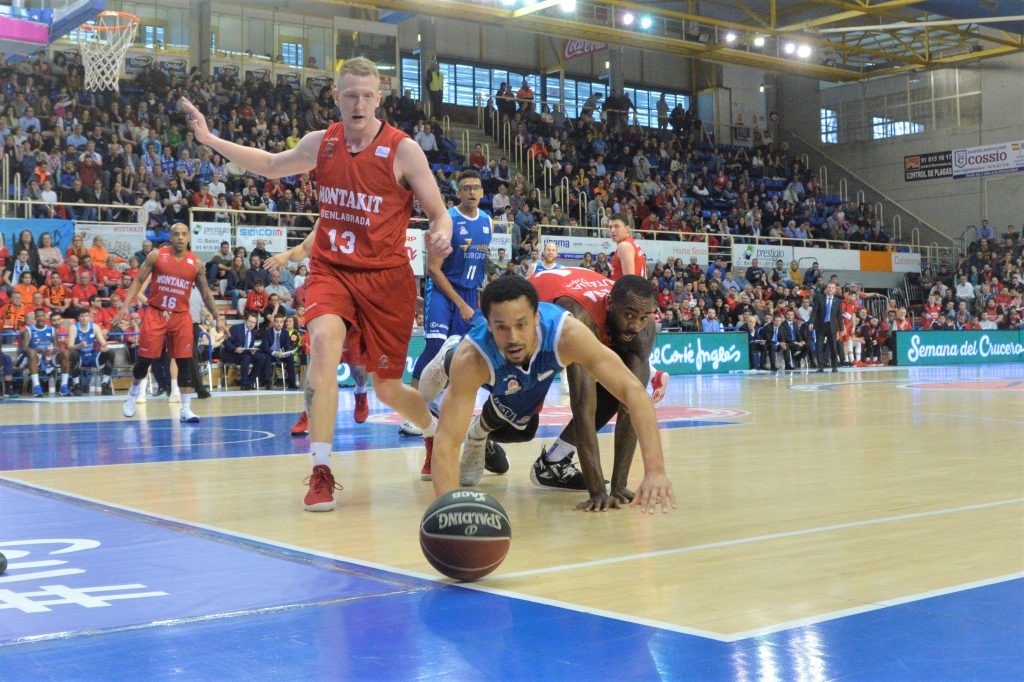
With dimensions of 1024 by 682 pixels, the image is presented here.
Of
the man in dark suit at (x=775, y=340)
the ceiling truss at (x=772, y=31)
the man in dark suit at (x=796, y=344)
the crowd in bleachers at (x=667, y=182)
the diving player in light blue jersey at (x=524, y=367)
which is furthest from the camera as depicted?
the crowd in bleachers at (x=667, y=182)

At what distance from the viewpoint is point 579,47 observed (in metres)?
35.2

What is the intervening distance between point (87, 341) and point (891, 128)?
1292 inches

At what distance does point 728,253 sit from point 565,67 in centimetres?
1126

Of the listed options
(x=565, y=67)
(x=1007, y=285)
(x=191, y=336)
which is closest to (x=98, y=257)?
(x=191, y=336)

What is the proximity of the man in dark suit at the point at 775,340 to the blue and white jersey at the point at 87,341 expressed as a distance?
1469 centimetres

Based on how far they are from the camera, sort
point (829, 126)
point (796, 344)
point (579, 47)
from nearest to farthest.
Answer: point (796, 344) → point (579, 47) → point (829, 126)

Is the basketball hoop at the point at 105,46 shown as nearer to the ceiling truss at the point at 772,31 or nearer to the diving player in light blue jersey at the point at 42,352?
the diving player in light blue jersey at the point at 42,352

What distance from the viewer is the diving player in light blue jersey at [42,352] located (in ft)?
55.8

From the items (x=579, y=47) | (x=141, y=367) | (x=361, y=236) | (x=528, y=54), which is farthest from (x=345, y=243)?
(x=528, y=54)

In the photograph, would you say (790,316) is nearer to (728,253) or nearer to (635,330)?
(728,253)

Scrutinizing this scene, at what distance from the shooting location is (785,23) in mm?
38844

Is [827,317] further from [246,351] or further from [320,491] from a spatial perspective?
[320,491]

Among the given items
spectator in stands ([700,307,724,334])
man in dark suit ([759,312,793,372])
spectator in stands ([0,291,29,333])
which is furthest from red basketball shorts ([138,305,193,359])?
man in dark suit ([759,312,793,372])

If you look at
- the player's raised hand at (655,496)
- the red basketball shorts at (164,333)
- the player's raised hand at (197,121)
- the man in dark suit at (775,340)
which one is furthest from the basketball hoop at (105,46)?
the man in dark suit at (775,340)
